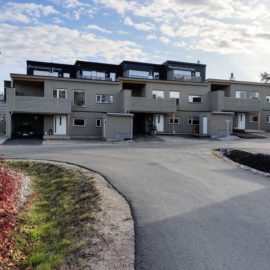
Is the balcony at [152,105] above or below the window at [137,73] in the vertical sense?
below

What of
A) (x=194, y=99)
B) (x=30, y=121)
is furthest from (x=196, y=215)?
(x=194, y=99)

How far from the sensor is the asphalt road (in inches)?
231

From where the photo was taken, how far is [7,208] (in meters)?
9.79

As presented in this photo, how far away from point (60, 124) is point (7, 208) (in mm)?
29156

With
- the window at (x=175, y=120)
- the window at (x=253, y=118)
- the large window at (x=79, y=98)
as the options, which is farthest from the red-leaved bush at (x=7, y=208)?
the window at (x=253, y=118)

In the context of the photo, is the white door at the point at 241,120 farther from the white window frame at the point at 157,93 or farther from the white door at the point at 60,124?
the white door at the point at 60,124

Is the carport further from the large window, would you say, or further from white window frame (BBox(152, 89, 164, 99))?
white window frame (BBox(152, 89, 164, 99))

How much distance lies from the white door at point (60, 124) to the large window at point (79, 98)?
208 cm

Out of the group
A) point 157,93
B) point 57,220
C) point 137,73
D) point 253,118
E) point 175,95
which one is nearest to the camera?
point 57,220

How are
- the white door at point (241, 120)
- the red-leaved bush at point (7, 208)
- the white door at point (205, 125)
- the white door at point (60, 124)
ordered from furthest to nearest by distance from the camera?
the white door at point (241, 120) → the white door at point (205, 125) → the white door at point (60, 124) → the red-leaved bush at point (7, 208)

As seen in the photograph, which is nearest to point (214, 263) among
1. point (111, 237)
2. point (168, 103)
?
point (111, 237)

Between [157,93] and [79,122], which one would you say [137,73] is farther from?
[79,122]

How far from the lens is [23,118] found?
3966 centimetres

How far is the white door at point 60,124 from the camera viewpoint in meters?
38.4
